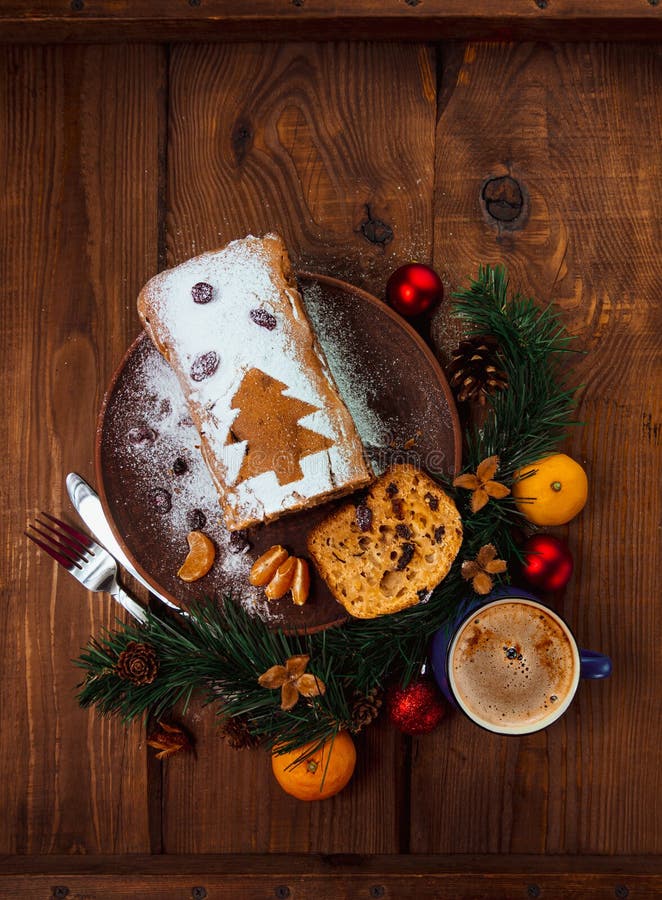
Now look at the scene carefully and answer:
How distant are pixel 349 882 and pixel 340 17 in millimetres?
1900

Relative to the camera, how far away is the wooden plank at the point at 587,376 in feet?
5.59

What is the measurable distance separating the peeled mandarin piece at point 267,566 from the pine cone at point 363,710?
33 centimetres

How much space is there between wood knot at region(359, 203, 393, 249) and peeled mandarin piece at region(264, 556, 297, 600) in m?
0.75

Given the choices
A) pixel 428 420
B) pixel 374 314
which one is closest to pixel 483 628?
pixel 428 420

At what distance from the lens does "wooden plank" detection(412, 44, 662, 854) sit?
1.70 metres

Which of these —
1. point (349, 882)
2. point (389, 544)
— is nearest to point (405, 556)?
point (389, 544)

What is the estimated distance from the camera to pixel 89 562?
1.68m

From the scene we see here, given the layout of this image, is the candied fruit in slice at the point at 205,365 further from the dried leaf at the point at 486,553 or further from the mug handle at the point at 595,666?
the mug handle at the point at 595,666

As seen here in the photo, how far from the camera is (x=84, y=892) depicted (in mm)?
1633

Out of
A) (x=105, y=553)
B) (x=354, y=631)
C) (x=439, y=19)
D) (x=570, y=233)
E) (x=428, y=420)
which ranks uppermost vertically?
(x=439, y=19)

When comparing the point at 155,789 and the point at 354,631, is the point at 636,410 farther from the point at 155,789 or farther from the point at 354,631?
the point at 155,789

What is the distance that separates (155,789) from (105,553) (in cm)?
57

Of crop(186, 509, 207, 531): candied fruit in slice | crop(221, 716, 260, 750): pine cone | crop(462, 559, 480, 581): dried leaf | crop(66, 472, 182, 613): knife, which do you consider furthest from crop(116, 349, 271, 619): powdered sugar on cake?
crop(462, 559, 480, 581): dried leaf

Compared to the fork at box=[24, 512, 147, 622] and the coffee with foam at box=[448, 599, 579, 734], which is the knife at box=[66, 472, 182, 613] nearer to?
the fork at box=[24, 512, 147, 622]
